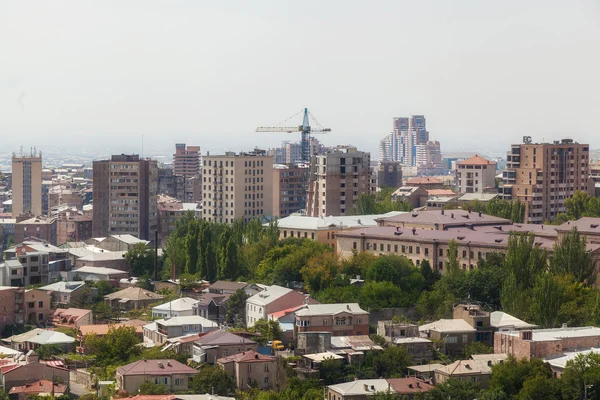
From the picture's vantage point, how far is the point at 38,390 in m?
32.7

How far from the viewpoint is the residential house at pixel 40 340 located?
3806 cm

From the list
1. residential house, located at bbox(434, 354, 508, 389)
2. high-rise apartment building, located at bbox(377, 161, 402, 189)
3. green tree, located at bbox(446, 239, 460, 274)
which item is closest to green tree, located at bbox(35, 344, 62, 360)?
residential house, located at bbox(434, 354, 508, 389)

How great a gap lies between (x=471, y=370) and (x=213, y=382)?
6067 millimetres

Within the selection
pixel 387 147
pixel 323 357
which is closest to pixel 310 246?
pixel 323 357

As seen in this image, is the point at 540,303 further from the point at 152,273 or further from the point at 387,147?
the point at 387,147

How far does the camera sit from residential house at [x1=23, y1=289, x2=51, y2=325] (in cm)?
4250

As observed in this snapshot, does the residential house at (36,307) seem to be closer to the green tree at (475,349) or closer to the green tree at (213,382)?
the green tree at (213,382)

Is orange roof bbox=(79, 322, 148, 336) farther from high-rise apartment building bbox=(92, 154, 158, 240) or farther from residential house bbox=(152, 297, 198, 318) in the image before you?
high-rise apartment building bbox=(92, 154, 158, 240)

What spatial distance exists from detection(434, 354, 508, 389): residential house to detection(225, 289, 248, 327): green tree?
8.79m

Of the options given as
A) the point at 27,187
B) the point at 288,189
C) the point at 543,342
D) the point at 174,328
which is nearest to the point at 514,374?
the point at 543,342

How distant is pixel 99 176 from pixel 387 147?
12519 cm

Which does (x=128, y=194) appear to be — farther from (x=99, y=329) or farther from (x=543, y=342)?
(x=543, y=342)

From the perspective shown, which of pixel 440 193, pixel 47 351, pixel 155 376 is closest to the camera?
pixel 155 376

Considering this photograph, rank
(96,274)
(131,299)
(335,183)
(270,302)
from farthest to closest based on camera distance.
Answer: (335,183) < (96,274) < (131,299) < (270,302)
